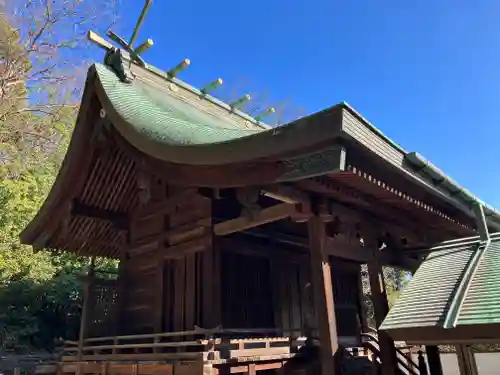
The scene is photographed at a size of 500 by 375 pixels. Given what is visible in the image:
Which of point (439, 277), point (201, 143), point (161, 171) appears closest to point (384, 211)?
point (439, 277)

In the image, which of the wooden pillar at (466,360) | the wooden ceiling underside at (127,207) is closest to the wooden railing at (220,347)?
the wooden ceiling underside at (127,207)

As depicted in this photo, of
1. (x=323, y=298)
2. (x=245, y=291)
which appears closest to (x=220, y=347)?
(x=323, y=298)

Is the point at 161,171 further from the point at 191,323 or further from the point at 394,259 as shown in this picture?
the point at 394,259

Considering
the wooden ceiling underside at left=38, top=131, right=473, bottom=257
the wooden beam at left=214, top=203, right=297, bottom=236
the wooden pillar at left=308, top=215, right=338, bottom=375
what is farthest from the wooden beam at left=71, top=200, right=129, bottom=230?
the wooden pillar at left=308, top=215, right=338, bottom=375

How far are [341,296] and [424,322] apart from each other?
5746 millimetres

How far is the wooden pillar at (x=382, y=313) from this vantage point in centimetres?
483

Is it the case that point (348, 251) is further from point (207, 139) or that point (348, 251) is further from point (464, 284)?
point (207, 139)

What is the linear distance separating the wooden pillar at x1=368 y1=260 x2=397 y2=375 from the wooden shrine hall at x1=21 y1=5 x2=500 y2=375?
0.02m

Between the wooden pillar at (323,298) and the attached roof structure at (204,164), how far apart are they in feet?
1.63

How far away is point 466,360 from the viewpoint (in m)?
2.99

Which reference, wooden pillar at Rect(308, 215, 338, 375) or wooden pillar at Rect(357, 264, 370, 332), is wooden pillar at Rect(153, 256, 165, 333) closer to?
wooden pillar at Rect(308, 215, 338, 375)

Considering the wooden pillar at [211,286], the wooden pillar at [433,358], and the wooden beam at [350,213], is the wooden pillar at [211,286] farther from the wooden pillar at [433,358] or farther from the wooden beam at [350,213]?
the wooden pillar at [433,358]

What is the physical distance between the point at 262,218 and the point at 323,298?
1.23m

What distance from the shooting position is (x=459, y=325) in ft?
9.29
